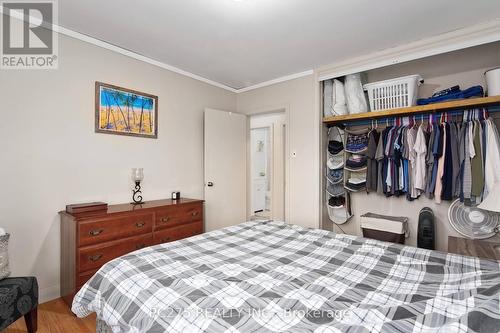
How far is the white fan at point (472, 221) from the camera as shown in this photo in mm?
2312

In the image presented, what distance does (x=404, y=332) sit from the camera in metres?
0.78

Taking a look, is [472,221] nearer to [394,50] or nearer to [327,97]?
[394,50]

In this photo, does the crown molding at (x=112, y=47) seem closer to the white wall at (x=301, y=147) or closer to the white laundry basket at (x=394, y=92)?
the white wall at (x=301, y=147)

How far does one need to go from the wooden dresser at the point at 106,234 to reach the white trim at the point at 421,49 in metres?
2.47

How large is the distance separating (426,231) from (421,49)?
185 cm

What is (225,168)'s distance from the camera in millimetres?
3721

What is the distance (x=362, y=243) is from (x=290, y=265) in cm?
69

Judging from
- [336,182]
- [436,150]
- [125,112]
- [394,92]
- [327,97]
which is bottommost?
[336,182]

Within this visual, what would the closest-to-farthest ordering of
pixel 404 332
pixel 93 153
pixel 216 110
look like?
pixel 404 332
pixel 93 153
pixel 216 110

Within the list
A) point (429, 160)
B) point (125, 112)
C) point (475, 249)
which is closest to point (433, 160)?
point (429, 160)

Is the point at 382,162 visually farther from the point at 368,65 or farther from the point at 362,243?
the point at 362,243

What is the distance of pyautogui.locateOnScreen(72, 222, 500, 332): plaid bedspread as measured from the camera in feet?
2.83

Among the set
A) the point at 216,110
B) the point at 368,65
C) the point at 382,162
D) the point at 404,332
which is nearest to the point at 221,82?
the point at 216,110

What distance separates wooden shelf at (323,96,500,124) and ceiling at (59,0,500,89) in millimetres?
673
